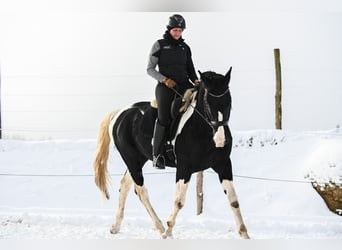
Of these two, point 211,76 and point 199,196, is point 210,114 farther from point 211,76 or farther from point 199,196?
point 199,196

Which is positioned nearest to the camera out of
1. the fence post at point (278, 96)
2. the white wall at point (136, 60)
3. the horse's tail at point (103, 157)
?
the horse's tail at point (103, 157)

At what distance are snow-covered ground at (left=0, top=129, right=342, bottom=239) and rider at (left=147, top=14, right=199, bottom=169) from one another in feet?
3.88

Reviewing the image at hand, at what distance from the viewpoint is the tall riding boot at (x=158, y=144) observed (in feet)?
16.0

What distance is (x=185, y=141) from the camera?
4.64 m

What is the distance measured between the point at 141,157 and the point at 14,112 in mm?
3138

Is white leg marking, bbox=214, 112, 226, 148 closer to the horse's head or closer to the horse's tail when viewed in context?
the horse's head

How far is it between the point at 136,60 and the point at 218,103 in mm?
2540

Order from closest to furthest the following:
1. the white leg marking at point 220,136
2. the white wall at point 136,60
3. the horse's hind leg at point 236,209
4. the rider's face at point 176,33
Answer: the white leg marking at point 220,136 → the horse's hind leg at point 236,209 → the rider's face at point 176,33 → the white wall at point 136,60

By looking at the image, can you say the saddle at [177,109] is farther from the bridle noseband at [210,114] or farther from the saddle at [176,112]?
the bridle noseband at [210,114]

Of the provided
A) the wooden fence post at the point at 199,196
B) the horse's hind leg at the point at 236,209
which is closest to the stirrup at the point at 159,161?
the horse's hind leg at the point at 236,209

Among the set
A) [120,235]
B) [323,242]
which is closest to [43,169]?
[120,235]

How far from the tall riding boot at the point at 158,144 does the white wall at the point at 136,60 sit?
140 centimetres

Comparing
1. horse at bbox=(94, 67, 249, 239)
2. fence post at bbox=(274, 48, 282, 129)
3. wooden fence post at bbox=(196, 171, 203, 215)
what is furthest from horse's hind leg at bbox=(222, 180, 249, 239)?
fence post at bbox=(274, 48, 282, 129)

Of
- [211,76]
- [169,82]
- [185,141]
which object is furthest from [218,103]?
[169,82]
